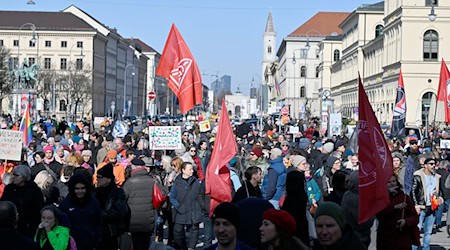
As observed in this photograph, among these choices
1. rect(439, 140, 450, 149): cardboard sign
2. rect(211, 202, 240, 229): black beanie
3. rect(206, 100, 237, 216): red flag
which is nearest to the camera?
rect(211, 202, 240, 229): black beanie

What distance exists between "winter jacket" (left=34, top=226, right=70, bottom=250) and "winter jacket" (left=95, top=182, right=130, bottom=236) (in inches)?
82.5

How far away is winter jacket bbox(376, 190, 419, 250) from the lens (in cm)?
950

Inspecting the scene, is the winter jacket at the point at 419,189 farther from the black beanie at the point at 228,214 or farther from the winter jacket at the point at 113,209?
the black beanie at the point at 228,214

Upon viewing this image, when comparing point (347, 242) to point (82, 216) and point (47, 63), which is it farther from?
point (47, 63)

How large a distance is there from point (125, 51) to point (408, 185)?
153m

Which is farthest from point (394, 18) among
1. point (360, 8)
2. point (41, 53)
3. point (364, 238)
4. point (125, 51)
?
point (125, 51)

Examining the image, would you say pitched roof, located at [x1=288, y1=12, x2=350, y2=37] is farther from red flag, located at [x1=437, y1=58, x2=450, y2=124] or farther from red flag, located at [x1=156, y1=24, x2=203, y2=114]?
red flag, located at [x1=156, y1=24, x2=203, y2=114]

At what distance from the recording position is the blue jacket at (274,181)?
45.9 ft

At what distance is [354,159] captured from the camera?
1570 centimetres

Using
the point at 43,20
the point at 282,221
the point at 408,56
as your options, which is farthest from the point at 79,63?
the point at 282,221

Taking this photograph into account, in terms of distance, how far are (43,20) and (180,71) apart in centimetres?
10983

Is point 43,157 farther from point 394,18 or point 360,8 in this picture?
point 360,8

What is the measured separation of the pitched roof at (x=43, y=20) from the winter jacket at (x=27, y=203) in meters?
114

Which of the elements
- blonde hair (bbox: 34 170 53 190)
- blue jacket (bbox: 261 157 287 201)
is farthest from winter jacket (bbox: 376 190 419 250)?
blue jacket (bbox: 261 157 287 201)
